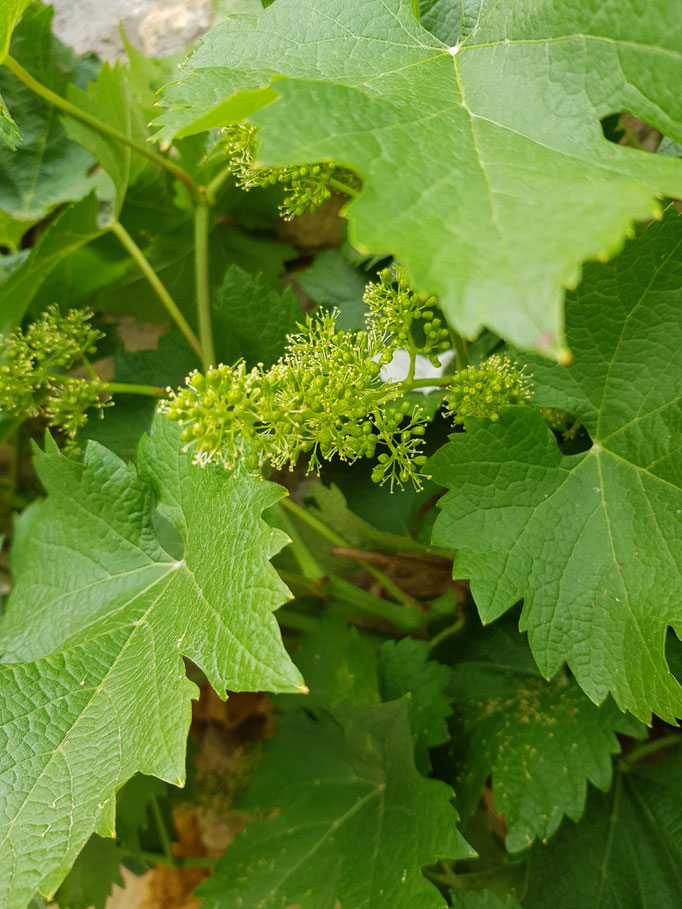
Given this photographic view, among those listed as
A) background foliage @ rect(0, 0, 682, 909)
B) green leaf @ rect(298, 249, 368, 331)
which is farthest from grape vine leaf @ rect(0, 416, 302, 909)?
green leaf @ rect(298, 249, 368, 331)

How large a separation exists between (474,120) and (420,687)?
83 centimetres

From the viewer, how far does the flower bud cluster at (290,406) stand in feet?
2.42

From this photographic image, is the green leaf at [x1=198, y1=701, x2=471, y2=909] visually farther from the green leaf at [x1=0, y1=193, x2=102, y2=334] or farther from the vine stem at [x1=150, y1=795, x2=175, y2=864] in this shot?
the green leaf at [x1=0, y1=193, x2=102, y2=334]

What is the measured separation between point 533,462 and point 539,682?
412 millimetres

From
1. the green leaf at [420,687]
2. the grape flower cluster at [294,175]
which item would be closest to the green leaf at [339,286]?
the grape flower cluster at [294,175]

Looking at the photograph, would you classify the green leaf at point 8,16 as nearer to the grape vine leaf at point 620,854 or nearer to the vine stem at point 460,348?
the vine stem at point 460,348

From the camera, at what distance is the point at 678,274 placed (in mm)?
873

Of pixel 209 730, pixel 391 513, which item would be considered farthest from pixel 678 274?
pixel 209 730

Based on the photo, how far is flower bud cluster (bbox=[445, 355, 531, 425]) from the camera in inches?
34.8

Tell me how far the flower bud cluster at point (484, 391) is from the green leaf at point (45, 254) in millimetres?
706

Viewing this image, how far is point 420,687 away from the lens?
1155 mm

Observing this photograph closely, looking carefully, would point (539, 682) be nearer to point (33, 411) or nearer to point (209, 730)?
point (33, 411)

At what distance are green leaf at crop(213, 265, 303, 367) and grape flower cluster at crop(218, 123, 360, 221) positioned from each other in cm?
39

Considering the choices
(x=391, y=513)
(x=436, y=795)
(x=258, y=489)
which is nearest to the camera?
(x=258, y=489)
